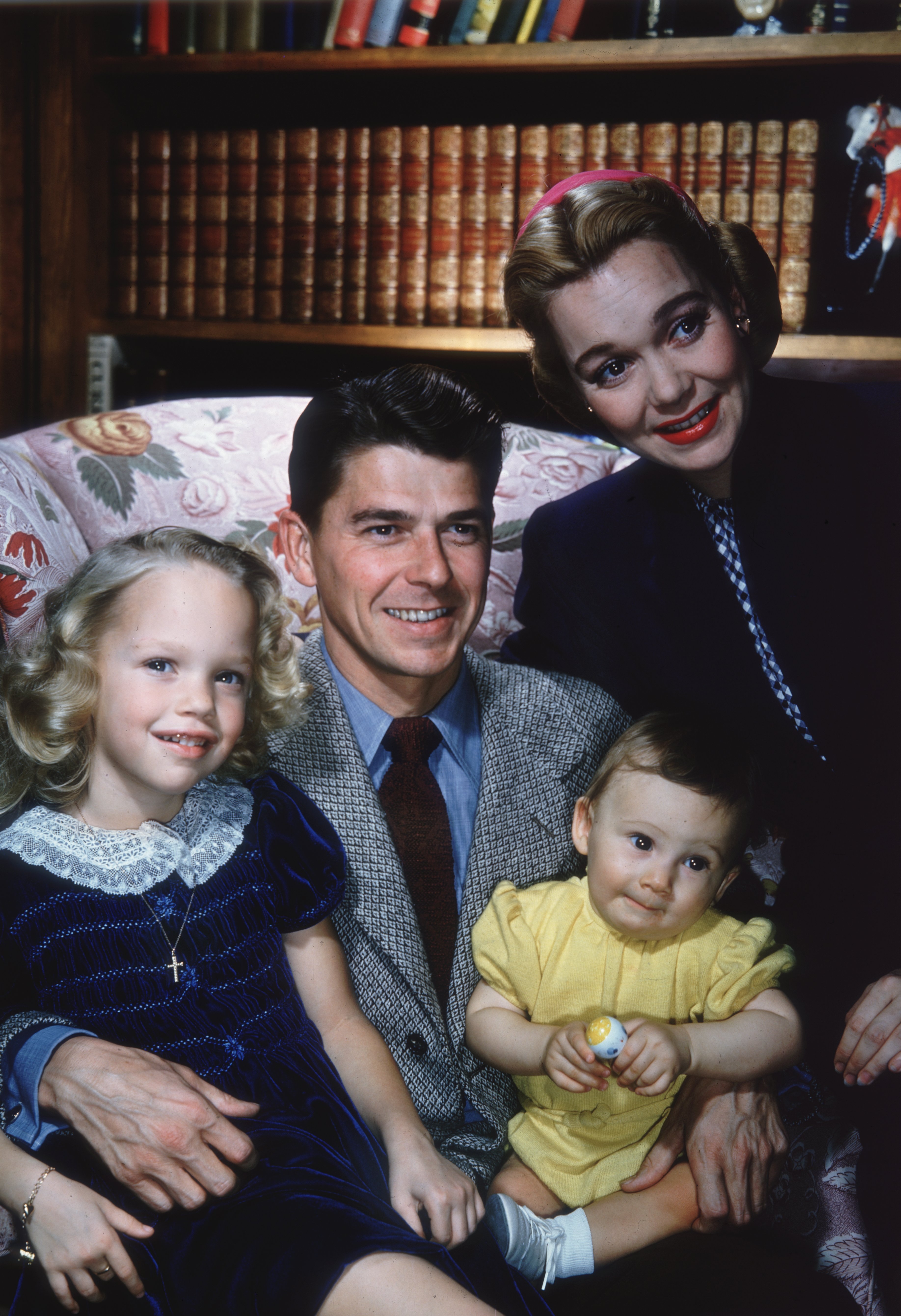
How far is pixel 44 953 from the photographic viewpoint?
97 centimetres

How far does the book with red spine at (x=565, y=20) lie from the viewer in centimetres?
160

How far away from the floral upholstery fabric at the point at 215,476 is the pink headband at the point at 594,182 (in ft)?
1.32

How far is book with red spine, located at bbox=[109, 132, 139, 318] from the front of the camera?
1656mm

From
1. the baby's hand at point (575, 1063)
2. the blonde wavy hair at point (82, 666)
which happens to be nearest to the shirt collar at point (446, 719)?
the blonde wavy hair at point (82, 666)

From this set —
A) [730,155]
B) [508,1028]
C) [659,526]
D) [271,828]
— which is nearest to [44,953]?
[271,828]

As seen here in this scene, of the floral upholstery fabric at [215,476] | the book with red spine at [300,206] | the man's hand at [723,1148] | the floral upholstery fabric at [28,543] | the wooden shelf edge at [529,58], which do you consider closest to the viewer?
the man's hand at [723,1148]

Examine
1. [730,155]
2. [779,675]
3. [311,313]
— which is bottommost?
[779,675]

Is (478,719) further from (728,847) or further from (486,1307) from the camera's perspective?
(486,1307)

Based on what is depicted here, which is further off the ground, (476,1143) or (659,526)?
(659,526)

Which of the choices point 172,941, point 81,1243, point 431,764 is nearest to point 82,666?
point 172,941

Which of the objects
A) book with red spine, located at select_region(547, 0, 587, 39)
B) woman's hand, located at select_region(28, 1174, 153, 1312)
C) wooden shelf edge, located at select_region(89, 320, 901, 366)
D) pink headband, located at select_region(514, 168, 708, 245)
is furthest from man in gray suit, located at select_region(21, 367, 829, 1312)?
book with red spine, located at select_region(547, 0, 587, 39)

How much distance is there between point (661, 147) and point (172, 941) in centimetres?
137

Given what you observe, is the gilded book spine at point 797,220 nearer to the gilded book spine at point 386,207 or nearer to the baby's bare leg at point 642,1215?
the gilded book spine at point 386,207

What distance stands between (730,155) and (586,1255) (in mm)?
1510
